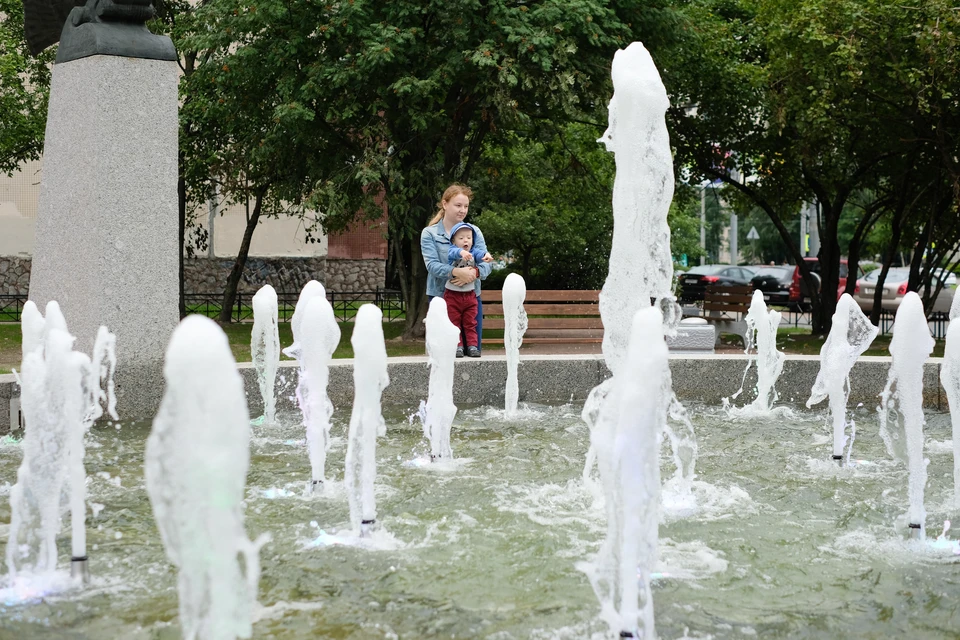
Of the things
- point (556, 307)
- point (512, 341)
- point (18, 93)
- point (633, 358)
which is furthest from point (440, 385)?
point (18, 93)

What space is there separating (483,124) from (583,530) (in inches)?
382

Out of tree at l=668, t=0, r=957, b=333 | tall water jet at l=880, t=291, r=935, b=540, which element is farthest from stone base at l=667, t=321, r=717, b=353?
tall water jet at l=880, t=291, r=935, b=540

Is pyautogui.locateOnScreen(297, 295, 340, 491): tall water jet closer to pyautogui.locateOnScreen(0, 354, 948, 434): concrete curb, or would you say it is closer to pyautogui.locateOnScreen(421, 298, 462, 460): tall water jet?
pyautogui.locateOnScreen(421, 298, 462, 460): tall water jet

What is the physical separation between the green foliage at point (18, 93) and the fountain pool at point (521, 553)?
1023cm

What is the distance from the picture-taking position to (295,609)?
150 inches

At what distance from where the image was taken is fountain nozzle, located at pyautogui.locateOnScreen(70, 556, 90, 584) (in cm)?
405

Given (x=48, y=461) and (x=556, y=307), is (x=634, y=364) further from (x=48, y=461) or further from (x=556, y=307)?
(x=556, y=307)

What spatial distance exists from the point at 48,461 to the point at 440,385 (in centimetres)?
262

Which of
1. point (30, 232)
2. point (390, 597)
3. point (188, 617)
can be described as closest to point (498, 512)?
point (390, 597)

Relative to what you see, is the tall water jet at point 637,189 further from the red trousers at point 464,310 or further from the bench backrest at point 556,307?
the bench backrest at point 556,307

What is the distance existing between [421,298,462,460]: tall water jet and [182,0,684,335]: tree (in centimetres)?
622

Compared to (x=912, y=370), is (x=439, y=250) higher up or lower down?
higher up

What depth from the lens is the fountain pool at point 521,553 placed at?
3699 mm

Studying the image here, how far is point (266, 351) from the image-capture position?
765 centimetres
